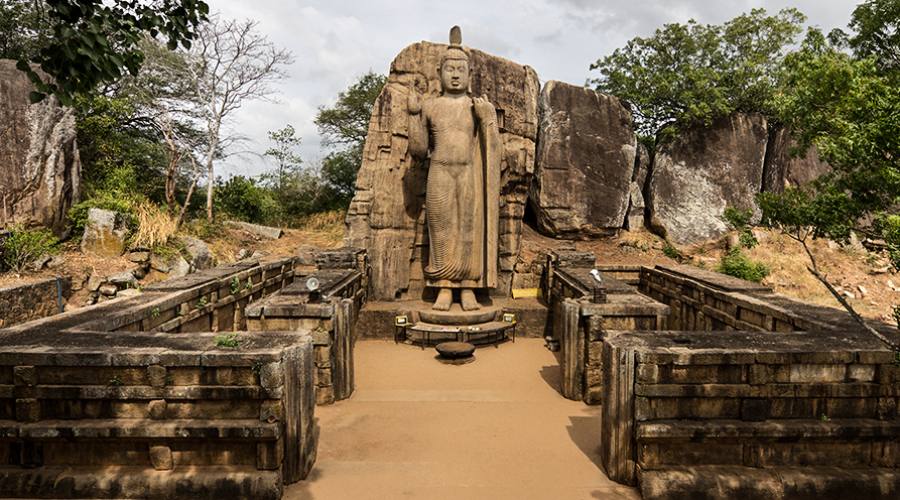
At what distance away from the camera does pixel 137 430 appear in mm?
3449

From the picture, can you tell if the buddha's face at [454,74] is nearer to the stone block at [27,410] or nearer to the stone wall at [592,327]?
the stone wall at [592,327]

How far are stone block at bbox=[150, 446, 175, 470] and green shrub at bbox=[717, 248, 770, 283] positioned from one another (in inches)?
480

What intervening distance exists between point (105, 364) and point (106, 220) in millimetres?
8196

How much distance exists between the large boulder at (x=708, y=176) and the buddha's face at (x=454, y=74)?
855 centimetres

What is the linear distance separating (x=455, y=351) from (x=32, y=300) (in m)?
6.46

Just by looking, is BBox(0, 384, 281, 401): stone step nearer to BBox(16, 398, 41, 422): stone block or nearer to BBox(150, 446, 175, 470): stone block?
BBox(16, 398, 41, 422): stone block

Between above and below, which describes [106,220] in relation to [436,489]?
above

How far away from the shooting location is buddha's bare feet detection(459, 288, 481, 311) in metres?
8.83

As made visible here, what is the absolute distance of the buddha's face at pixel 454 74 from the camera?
28.2ft

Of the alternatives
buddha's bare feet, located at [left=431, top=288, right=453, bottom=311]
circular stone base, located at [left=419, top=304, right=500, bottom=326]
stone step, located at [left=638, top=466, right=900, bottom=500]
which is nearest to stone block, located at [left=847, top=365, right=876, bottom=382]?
stone step, located at [left=638, top=466, right=900, bottom=500]

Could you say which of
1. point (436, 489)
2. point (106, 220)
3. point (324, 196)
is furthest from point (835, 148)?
point (324, 196)

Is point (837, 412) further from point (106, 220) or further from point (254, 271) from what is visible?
point (106, 220)

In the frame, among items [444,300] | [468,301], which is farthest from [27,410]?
[468,301]

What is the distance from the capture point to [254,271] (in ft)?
28.1
